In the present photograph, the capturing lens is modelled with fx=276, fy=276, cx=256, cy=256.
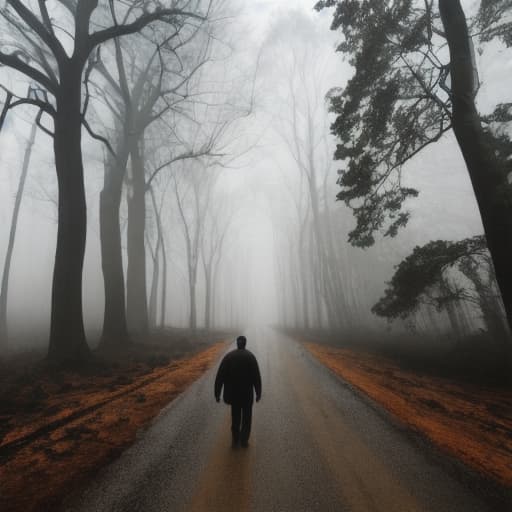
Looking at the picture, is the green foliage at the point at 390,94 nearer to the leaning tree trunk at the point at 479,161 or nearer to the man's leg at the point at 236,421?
the leaning tree trunk at the point at 479,161

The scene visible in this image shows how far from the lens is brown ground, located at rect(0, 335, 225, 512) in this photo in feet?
8.68

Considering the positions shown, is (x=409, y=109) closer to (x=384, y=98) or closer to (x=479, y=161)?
(x=384, y=98)

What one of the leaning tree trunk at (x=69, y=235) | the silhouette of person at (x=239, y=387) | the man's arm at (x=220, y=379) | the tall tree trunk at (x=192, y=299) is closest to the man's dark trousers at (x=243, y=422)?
the silhouette of person at (x=239, y=387)

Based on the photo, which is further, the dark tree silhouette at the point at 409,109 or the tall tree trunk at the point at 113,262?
the tall tree trunk at the point at 113,262

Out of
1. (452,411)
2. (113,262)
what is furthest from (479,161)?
(113,262)

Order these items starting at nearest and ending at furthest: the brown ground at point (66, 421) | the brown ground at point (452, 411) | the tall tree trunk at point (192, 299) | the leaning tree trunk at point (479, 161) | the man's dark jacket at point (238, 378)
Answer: the brown ground at point (66, 421), the brown ground at point (452, 411), the man's dark jacket at point (238, 378), the leaning tree trunk at point (479, 161), the tall tree trunk at point (192, 299)

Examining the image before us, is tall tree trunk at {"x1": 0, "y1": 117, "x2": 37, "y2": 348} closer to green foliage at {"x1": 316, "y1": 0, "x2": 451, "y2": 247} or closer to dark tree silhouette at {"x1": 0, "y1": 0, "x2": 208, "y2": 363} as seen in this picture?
dark tree silhouette at {"x1": 0, "y1": 0, "x2": 208, "y2": 363}

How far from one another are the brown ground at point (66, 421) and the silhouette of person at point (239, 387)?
133 cm

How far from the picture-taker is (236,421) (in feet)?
11.8

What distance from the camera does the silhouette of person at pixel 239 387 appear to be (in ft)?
11.7

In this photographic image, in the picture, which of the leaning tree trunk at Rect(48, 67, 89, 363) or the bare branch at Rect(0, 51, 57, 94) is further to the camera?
the leaning tree trunk at Rect(48, 67, 89, 363)

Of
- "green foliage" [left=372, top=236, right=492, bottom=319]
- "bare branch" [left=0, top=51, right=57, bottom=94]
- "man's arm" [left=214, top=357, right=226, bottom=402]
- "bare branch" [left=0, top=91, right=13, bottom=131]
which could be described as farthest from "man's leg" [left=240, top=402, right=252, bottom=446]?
"bare branch" [left=0, top=51, right=57, bottom=94]

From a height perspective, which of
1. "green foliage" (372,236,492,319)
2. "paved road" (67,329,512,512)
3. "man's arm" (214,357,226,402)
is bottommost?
"paved road" (67,329,512,512)

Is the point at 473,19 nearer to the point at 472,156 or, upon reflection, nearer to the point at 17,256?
the point at 472,156
